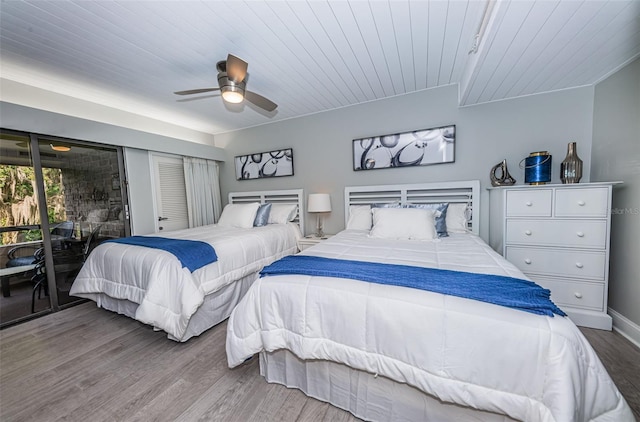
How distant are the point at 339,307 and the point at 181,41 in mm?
2297

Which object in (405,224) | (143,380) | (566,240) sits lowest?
(143,380)

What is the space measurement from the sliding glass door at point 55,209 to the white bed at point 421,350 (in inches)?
106

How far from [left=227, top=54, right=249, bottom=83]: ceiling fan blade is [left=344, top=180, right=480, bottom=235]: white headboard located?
6.28 ft

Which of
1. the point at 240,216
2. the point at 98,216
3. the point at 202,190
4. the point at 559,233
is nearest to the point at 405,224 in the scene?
the point at 559,233

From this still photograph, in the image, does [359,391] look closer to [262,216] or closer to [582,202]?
[582,202]

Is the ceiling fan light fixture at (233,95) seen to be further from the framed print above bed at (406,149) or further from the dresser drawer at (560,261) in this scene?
the dresser drawer at (560,261)

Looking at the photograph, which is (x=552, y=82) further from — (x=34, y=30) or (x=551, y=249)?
(x=34, y=30)

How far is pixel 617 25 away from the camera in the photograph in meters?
1.45

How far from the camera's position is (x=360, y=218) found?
287 centimetres

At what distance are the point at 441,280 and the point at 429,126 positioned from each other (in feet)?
7.50

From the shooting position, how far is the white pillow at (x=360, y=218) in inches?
111

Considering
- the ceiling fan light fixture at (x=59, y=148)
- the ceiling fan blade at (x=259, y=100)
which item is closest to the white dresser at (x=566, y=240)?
the ceiling fan blade at (x=259, y=100)

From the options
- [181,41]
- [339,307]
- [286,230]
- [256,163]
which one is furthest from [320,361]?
[256,163]

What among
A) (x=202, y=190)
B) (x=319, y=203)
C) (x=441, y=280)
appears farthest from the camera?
(x=202, y=190)
